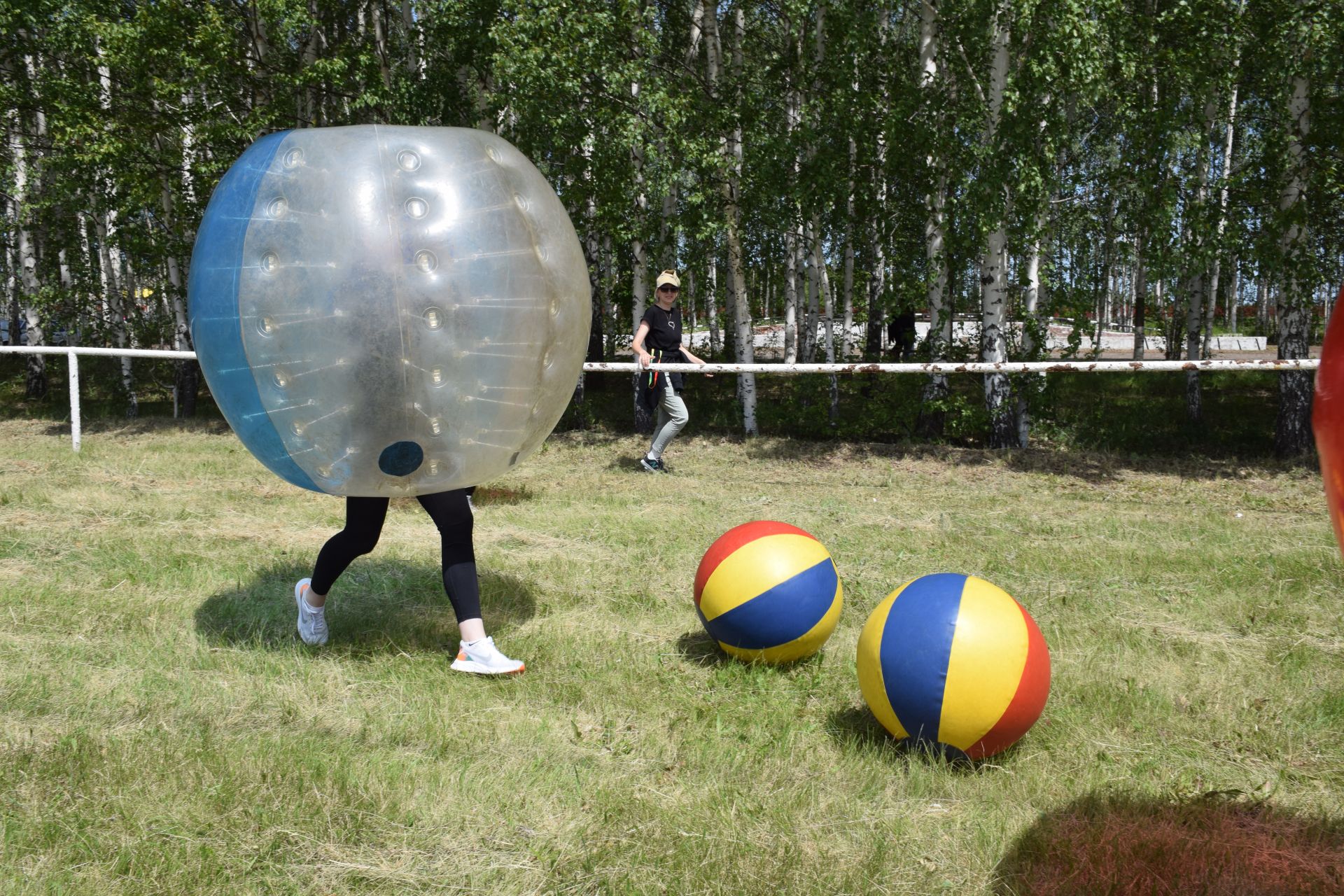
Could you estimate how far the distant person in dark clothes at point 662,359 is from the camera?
10469 mm

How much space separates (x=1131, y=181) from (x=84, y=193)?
16249 millimetres

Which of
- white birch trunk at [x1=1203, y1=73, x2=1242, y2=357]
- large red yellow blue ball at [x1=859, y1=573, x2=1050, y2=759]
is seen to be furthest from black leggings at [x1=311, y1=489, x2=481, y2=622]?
white birch trunk at [x1=1203, y1=73, x2=1242, y2=357]

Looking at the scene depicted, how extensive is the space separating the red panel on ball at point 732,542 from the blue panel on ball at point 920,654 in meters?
1.07

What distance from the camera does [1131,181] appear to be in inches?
509

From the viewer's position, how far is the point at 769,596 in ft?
14.9

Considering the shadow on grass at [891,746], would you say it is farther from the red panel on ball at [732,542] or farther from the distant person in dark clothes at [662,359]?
the distant person in dark clothes at [662,359]

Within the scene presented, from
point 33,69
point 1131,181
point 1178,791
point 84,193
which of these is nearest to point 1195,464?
point 1131,181

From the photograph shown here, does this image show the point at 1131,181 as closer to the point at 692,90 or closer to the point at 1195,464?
the point at 1195,464

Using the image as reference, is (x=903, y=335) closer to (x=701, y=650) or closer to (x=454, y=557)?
(x=701, y=650)

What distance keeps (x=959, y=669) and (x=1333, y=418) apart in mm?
1971

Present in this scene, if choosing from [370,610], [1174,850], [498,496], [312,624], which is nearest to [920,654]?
[1174,850]

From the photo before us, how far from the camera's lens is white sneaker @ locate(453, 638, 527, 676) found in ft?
15.1

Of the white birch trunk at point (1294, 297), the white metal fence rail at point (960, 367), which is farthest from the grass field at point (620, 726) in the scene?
the white birch trunk at point (1294, 297)

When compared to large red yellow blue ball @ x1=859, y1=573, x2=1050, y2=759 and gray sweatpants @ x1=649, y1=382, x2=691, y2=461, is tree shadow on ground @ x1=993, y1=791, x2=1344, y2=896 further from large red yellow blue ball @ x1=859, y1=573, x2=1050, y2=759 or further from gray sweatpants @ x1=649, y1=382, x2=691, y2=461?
gray sweatpants @ x1=649, y1=382, x2=691, y2=461
